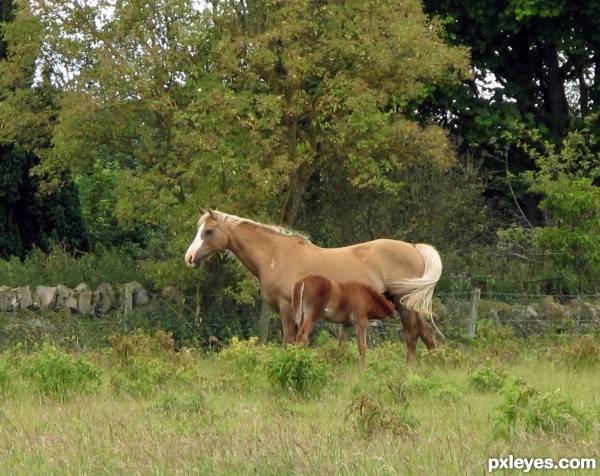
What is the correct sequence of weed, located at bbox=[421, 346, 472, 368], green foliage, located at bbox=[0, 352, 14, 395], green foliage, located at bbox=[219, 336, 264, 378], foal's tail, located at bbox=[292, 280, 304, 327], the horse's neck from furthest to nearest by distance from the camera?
the horse's neck, foal's tail, located at bbox=[292, 280, 304, 327], weed, located at bbox=[421, 346, 472, 368], green foliage, located at bbox=[219, 336, 264, 378], green foliage, located at bbox=[0, 352, 14, 395]

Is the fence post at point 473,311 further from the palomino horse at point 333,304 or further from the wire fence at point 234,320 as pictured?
the palomino horse at point 333,304

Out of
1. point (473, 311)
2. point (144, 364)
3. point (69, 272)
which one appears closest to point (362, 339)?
point (144, 364)

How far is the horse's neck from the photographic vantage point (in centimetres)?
1598

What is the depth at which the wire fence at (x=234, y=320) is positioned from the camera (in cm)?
1925

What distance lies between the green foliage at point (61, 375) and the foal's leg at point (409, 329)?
14.6ft

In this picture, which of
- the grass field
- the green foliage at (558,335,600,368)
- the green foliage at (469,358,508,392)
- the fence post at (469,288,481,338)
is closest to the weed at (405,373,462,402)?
the grass field

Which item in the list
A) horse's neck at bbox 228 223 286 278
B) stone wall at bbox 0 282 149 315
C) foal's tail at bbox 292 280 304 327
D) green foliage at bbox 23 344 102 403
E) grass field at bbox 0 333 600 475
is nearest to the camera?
grass field at bbox 0 333 600 475

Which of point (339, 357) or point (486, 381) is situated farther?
point (339, 357)

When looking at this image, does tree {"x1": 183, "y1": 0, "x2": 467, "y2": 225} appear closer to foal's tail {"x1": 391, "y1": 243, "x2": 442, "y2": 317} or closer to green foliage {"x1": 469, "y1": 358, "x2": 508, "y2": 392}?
foal's tail {"x1": 391, "y1": 243, "x2": 442, "y2": 317}

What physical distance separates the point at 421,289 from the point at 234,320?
5183 mm

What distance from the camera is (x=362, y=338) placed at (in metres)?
14.1

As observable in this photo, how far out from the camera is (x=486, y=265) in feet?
76.2

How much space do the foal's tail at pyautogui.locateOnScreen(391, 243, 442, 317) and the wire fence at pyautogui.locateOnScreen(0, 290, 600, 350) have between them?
333 cm

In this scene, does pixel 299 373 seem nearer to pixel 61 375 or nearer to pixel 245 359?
pixel 245 359
